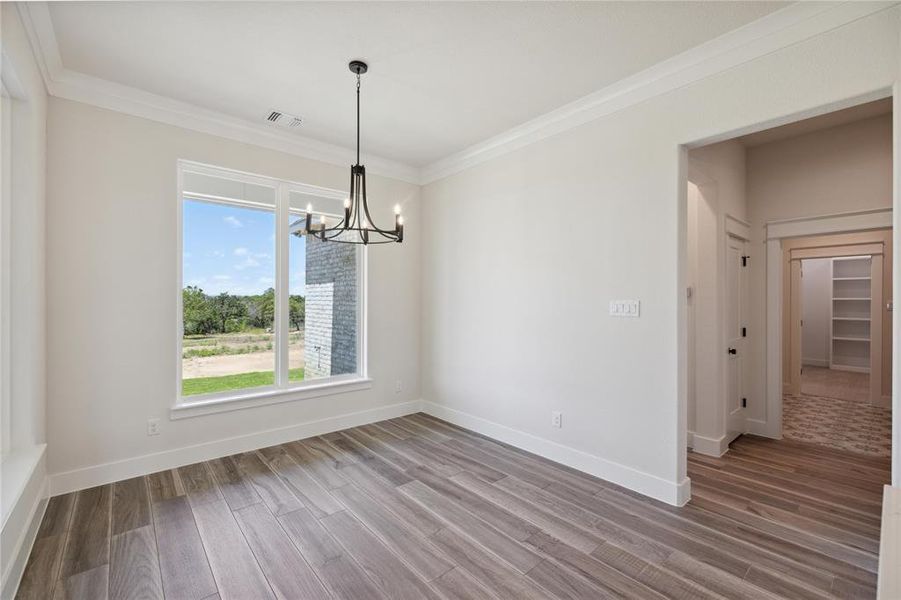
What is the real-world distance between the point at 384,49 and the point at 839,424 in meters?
5.83

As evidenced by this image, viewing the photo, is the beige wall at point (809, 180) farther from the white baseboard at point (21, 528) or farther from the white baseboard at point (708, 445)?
the white baseboard at point (21, 528)

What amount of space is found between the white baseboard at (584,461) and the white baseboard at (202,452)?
40.1 inches

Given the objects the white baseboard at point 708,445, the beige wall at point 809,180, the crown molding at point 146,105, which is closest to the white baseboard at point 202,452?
the crown molding at point 146,105

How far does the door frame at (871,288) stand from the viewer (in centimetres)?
492

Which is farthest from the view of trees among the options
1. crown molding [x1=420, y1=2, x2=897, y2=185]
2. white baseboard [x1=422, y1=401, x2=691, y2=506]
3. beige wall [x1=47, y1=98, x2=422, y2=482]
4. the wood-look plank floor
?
crown molding [x1=420, y1=2, x2=897, y2=185]

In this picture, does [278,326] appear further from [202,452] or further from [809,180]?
[809,180]

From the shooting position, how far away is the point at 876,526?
244 centimetres

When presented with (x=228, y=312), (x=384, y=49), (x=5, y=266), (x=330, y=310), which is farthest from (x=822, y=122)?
(x=5, y=266)

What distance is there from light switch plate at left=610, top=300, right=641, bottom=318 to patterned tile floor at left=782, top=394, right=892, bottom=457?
8.76ft

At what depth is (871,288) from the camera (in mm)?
A: 5562

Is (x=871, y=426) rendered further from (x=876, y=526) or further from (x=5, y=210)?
(x=5, y=210)

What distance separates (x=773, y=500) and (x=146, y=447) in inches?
181

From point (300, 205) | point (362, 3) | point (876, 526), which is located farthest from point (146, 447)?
point (876, 526)

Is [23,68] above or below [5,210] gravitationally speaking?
above
